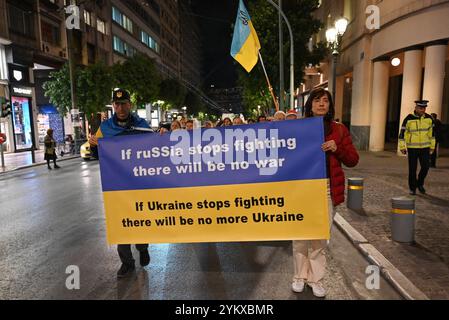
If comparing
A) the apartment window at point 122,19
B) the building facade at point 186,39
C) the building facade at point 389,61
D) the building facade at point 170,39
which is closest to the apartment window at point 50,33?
the apartment window at point 122,19

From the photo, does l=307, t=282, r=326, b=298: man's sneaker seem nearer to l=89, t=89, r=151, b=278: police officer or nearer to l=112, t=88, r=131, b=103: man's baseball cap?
l=89, t=89, r=151, b=278: police officer

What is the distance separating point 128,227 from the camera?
404 cm

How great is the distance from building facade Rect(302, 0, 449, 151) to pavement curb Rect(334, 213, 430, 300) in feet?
36.6

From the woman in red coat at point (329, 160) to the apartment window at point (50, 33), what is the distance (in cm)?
2897

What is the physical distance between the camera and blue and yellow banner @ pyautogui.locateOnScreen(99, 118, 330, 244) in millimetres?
3648

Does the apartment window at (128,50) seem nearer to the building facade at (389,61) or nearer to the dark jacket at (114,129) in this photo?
the building facade at (389,61)

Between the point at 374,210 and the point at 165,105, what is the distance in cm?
5409

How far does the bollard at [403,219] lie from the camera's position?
5.22m

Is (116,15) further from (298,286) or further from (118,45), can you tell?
(298,286)

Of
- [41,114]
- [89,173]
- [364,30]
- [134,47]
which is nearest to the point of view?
[89,173]

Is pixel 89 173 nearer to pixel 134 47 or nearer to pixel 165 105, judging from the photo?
pixel 134 47

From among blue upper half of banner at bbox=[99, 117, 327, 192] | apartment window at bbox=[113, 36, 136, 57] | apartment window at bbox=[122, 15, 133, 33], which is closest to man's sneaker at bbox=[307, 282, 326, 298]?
blue upper half of banner at bbox=[99, 117, 327, 192]
